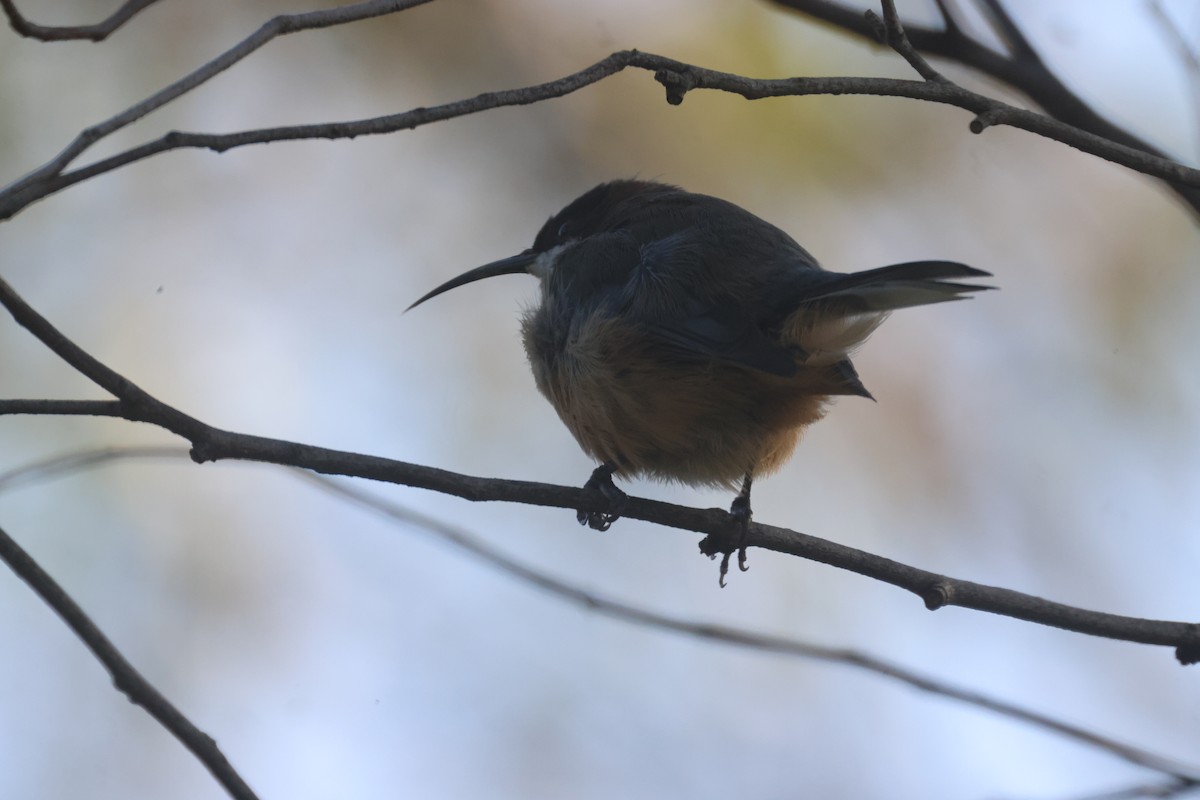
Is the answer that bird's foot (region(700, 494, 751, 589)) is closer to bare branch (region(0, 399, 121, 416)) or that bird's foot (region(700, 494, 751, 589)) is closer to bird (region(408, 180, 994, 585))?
bird (region(408, 180, 994, 585))

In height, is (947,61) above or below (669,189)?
below

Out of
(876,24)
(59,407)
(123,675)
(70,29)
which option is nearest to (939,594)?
(876,24)

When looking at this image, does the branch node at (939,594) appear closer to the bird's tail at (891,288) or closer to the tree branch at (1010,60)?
the bird's tail at (891,288)

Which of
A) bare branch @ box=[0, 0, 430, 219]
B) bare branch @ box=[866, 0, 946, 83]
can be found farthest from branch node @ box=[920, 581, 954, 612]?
bare branch @ box=[0, 0, 430, 219]

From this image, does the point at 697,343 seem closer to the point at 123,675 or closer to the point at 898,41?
the point at 898,41

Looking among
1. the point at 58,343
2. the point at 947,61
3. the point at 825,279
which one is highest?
the point at 947,61

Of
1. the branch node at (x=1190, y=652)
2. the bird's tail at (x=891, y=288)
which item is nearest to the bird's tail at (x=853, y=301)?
the bird's tail at (x=891, y=288)

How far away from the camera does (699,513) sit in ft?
11.5

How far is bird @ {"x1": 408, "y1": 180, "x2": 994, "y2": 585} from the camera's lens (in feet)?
11.3

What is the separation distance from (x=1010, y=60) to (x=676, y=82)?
4.58ft

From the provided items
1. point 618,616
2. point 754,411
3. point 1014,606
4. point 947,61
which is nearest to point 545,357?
point 754,411

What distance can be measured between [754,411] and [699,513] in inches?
19.3

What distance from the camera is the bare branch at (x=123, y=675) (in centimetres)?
193

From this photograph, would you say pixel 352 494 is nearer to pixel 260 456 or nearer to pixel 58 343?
pixel 260 456
